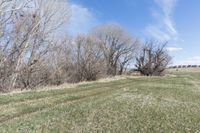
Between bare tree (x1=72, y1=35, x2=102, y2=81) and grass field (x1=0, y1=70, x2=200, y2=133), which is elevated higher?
bare tree (x1=72, y1=35, x2=102, y2=81)

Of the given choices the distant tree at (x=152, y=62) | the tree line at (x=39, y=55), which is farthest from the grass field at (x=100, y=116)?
the distant tree at (x=152, y=62)

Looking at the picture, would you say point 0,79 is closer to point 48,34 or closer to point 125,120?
point 48,34

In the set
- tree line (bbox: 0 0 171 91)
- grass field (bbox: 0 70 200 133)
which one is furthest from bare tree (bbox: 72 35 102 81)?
grass field (bbox: 0 70 200 133)

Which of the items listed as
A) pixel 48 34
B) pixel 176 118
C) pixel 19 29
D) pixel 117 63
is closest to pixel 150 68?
pixel 117 63

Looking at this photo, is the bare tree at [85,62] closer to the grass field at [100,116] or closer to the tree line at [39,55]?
the tree line at [39,55]

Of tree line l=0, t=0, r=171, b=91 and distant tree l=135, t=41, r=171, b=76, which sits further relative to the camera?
distant tree l=135, t=41, r=171, b=76

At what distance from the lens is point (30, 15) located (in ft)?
93.0

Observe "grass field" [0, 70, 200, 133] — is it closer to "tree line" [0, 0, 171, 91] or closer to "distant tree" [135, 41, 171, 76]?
"tree line" [0, 0, 171, 91]

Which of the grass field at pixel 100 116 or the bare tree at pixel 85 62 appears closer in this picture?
the grass field at pixel 100 116

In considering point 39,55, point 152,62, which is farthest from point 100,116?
point 152,62

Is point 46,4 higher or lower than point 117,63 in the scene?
higher

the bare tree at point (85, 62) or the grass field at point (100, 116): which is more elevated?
the bare tree at point (85, 62)

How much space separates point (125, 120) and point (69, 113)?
2.27 metres

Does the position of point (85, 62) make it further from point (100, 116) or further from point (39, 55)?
point (100, 116)
